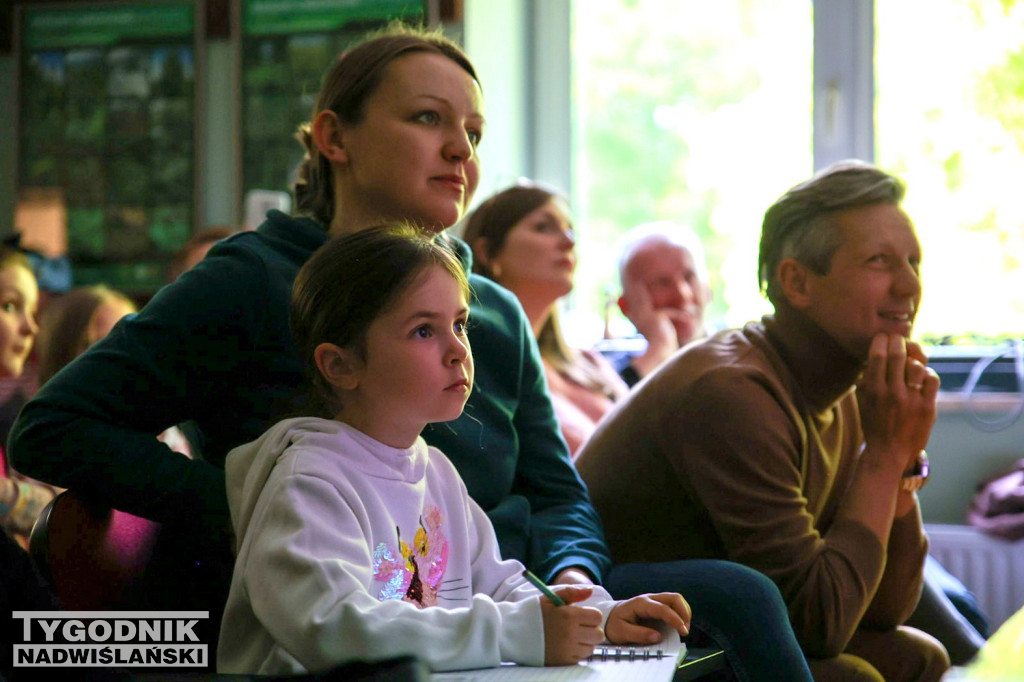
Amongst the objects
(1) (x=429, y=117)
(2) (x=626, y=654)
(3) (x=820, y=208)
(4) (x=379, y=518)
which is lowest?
(2) (x=626, y=654)

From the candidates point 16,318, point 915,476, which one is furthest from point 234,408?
point 16,318

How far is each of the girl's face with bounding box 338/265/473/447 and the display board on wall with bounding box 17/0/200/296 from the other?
109 inches

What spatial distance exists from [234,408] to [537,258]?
1.42 m

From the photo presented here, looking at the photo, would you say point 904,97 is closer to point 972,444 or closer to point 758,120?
point 758,120

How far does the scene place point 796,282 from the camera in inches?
65.4

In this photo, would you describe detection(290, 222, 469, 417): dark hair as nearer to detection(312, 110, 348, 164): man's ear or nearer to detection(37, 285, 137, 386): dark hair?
detection(312, 110, 348, 164): man's ear

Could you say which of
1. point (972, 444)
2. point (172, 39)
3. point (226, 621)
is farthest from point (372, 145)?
point (172, 39)

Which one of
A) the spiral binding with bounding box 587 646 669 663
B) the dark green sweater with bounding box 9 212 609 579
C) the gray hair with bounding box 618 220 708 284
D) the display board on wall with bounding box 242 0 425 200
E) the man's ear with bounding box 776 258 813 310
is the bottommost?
the spiral binding with bounding box 587 646 669 663

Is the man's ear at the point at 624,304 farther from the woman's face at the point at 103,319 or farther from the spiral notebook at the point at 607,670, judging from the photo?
the spiral notebook at the point at 607,670

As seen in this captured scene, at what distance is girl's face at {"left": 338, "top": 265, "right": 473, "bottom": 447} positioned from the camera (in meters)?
1.10

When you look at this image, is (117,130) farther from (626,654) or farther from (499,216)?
(626,654)

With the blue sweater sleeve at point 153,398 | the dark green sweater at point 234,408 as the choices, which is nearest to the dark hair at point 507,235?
the dark green sweater at point 234,408

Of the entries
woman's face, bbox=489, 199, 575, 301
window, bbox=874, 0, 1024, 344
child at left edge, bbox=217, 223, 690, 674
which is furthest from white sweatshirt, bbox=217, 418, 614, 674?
window, bbox=874, 0, 1024, 344

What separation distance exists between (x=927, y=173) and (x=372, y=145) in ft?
8.01
